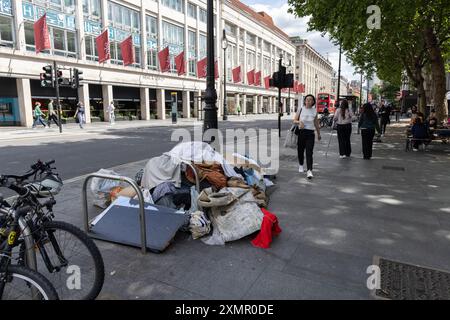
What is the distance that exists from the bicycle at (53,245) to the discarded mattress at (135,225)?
954 millimetres

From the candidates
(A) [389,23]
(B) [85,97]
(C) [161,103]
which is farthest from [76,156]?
(C) [161,103]

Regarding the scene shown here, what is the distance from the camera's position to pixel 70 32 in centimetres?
2617

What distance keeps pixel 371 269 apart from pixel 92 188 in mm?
4061

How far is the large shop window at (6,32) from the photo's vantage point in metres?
21.6

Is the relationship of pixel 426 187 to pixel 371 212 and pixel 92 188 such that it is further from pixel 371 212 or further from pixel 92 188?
pixel 92 188

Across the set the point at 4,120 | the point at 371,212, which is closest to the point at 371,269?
the point at 371,212

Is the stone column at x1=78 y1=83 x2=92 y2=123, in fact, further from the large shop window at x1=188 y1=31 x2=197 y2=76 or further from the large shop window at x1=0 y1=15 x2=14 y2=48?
the large shop window at x1=188 y1=31 x2=197 y2=76

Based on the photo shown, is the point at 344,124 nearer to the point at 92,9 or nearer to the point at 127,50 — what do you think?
the point at 127,50

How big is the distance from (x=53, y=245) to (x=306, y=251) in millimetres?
2531

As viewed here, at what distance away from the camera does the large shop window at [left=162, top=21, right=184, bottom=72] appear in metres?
37.2

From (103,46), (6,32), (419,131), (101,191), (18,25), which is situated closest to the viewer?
(101,191)

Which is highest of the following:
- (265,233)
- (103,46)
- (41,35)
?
(103,46)

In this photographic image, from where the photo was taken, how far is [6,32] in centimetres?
2191
